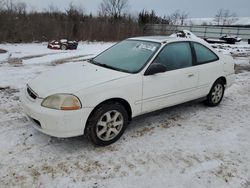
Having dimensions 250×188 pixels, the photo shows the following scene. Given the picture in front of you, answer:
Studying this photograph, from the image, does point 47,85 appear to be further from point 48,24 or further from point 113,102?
point 48,24

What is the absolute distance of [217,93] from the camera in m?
5.19

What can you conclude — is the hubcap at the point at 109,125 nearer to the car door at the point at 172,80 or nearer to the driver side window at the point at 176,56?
the car door at the point at 172,80

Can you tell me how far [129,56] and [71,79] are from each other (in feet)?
3.67

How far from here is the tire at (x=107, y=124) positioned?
10.8 ft

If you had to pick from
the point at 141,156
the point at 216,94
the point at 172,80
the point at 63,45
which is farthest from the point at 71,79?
the point at 63,45

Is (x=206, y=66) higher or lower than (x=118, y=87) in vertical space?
higher

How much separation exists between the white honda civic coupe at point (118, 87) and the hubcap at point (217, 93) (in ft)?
0.58

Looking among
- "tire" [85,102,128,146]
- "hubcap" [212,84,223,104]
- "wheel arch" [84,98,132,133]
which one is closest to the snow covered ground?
"tire" [85,102,128,146]

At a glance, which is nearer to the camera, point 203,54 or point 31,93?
point 31,93

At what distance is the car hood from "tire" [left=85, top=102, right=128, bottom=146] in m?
0.38

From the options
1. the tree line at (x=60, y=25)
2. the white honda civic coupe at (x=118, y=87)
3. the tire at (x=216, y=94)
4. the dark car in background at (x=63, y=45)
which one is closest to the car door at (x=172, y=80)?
the white honda civic coupe at (x=118, y=87)

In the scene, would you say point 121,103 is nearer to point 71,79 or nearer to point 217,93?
point 71,79

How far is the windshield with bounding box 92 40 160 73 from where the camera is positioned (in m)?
3.85

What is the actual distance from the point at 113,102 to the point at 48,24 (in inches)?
755
